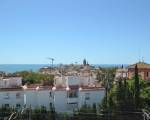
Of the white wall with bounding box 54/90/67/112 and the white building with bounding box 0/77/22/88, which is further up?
the white building with bounding box 0/77/22/88

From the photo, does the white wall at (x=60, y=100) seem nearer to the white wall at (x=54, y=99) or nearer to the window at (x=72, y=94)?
the white wall at (x=54, y=99)

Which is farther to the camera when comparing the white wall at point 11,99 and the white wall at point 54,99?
the white wall at point 54,99

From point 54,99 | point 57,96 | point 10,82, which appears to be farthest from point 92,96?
point 10,82

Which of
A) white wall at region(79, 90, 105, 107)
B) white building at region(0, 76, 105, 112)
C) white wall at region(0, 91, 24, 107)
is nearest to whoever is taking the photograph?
white wall at region(0, 91, 24, 107)

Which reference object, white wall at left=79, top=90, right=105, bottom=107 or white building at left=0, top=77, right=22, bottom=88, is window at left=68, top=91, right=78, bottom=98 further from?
white building at left=0, top=77, right=22, bottom=88

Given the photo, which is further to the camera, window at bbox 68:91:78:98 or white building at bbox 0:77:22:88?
window at bbox 68:91:78:98

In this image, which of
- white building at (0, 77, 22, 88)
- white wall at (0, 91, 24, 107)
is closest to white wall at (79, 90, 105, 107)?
white wall at (0, 91, 24, 107)

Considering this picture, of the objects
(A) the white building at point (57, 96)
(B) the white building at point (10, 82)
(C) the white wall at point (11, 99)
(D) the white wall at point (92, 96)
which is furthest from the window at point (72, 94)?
(B) the white building at point (10, 82)

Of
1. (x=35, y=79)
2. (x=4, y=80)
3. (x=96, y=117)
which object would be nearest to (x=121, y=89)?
(x=96, y=117)

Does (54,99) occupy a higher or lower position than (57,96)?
lower

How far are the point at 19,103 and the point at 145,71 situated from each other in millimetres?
21732

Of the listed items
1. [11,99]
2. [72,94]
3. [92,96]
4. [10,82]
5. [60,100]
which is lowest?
[60,100]

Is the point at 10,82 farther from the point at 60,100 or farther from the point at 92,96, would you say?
the point at 92,96

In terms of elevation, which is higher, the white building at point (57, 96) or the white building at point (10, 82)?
the white building at point (10, 82)
